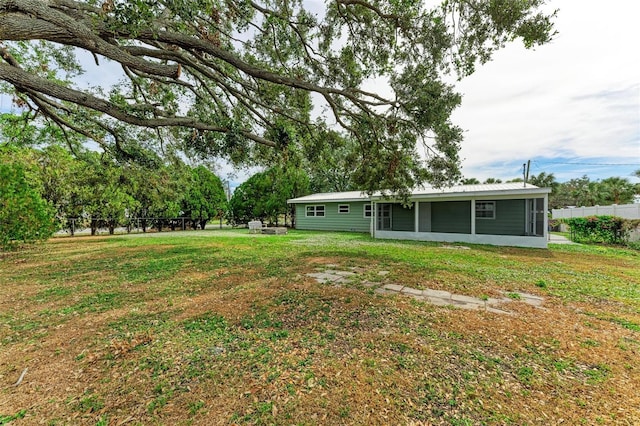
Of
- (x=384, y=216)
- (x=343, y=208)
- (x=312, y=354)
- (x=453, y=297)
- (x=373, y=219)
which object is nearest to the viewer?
(x=312, y=354)

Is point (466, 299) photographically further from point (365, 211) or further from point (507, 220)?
point (365, 211)

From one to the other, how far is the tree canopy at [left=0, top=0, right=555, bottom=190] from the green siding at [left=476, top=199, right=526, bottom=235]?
680cm

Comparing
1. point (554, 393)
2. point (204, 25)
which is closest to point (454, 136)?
point (554, 393)

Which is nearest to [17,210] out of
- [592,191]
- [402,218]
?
[402,218]

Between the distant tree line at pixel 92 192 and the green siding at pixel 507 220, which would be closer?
the distant tree line at pixel 92 192

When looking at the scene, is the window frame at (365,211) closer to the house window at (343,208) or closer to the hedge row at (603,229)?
the house window at (343,208)

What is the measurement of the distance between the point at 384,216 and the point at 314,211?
555 cm

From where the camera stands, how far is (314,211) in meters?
18.6

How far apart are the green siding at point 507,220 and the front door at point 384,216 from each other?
429cm

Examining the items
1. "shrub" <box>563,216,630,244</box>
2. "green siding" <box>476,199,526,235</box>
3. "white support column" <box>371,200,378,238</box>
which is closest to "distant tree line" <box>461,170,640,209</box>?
"green siding" <box>476,199,526,235</box>

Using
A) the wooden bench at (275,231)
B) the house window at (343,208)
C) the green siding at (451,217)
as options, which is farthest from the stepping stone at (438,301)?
the house window at (343,208)

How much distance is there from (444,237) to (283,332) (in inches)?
420

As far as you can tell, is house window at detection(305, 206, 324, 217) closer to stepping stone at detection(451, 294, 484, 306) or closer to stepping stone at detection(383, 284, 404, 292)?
stepping stone at detection(383, 284, 404, 292)

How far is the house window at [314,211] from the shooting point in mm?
18219
